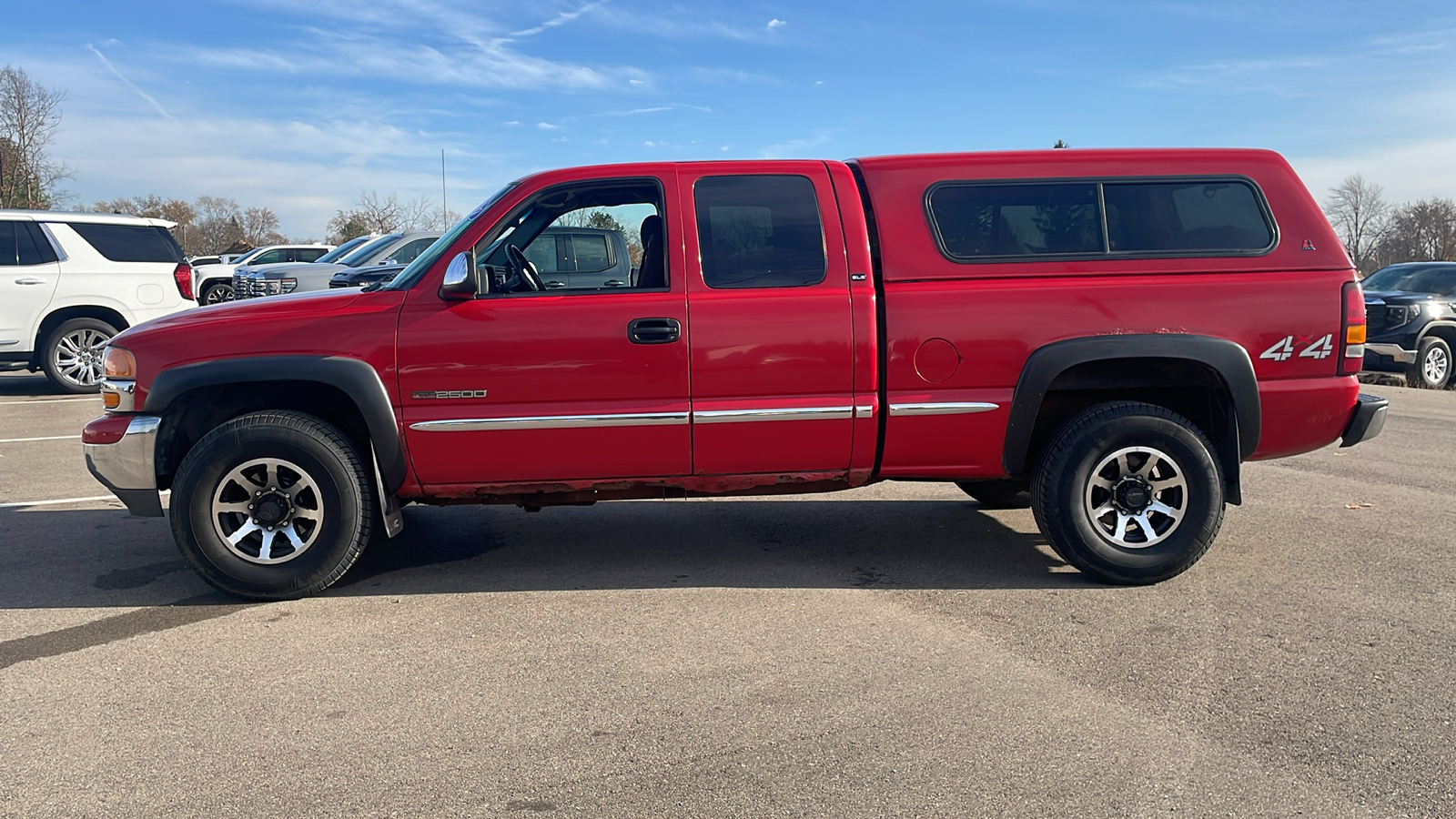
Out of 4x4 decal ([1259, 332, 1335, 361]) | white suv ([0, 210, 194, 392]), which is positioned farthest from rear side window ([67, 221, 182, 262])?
4x4 decal ([1259, 332, 1335, 361])

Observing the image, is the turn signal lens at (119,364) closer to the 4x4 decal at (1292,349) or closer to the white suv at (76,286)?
the 4x4 decal at (1292,349)

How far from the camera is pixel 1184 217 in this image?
499cm

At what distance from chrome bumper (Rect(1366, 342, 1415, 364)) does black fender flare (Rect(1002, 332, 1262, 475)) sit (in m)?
11.5

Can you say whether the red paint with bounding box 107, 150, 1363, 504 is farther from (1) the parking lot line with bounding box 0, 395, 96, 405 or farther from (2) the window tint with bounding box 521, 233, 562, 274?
(1) the parking lot line with bounding box 0, 395, 96, 405

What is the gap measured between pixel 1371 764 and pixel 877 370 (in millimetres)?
2414

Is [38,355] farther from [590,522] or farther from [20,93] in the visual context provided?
[20,93]

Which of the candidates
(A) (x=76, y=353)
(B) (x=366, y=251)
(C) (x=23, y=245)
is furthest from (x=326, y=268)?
(C) (x=23, y=245)

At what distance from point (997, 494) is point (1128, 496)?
1.58m

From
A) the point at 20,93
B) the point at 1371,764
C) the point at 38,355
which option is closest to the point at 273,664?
the point at 1371,764

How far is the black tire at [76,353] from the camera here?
12000mm

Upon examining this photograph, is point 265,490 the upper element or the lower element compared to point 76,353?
lower

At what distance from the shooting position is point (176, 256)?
12703 mm

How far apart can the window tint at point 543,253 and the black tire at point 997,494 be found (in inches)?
109

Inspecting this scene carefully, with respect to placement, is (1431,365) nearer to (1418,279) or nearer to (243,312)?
(1418,279)
